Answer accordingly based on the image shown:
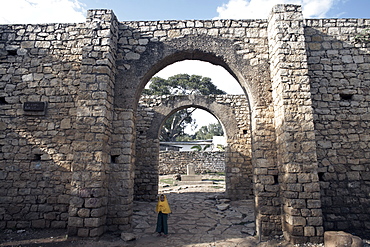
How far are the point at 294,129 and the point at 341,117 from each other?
1425 millimetres

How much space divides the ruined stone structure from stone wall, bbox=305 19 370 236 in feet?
0.08

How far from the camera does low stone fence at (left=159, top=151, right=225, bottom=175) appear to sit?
18750 mm

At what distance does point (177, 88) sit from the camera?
2903 centimetres

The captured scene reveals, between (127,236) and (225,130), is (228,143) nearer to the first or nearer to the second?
(225,130)

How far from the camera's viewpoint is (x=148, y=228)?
18.9 feet

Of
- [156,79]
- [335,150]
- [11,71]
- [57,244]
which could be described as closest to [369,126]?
[335,150]

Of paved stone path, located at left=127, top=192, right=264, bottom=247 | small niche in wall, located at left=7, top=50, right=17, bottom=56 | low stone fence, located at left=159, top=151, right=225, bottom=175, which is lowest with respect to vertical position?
paved stone path, located at left=127, top=192, right=264, bottom=247

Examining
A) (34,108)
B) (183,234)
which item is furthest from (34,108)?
(183,234)

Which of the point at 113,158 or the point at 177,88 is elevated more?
the point at 177,88

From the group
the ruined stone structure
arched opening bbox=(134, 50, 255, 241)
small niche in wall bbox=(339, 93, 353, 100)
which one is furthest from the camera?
arched opening bbox=(134, 50, 255, 241)

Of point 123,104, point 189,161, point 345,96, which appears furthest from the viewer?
point 189,161

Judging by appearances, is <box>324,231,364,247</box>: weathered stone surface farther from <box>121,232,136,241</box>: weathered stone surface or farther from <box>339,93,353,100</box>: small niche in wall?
<box>121,232,136,241</box>: weathered stone surface

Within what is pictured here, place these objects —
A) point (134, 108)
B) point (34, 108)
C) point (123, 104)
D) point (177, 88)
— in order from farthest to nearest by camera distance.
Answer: point (177, 88), point (134, 108), point (123, 104), point (34, 108)

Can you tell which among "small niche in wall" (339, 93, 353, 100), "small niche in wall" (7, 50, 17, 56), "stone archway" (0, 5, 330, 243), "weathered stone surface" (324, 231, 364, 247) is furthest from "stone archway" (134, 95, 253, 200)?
"weathered stone surface" (324, 231, 364, 247)
